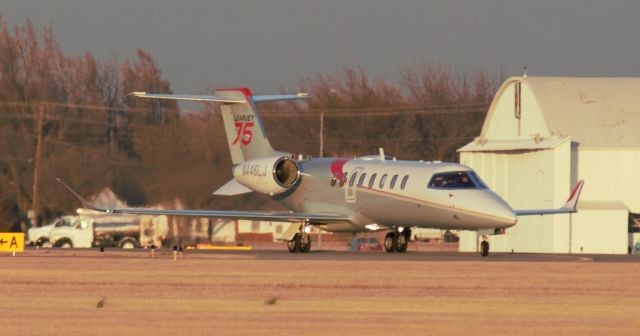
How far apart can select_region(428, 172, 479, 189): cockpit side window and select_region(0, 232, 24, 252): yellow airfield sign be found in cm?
1127

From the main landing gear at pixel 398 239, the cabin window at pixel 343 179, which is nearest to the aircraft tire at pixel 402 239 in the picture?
the main landing gear at pixel 398 239

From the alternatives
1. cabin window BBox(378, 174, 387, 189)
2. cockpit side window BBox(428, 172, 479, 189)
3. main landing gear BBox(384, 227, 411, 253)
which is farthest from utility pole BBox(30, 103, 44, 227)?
cockpit side window BBox(428, 172, 479, 189)

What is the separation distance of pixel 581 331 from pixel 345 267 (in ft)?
37.1

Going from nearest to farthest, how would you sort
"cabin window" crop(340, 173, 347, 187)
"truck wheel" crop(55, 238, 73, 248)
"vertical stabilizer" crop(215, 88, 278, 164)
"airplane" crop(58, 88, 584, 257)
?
"airplane" crop(58, 88, 584, 257)
"cabin window" crop(340, 173, 347, 187)
"vertical stabilizer" crop(215, 88, 278, 164)
"truck wheel" crop(55, 238, 73, 248)

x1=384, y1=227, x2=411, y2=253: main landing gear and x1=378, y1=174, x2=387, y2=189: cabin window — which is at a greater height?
x1=378, y1=174, x2=387, y2=189: cabin window

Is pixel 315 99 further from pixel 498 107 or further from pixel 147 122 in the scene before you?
pixel 498 107

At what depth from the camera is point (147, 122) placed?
70062 millimetres

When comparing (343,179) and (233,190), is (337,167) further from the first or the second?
(233,190)

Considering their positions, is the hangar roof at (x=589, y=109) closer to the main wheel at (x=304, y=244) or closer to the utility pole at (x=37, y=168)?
the main wheel at (x=304, y=244)

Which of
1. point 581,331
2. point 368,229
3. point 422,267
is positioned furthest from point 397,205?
point 581,331

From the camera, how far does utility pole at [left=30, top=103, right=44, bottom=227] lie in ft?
209

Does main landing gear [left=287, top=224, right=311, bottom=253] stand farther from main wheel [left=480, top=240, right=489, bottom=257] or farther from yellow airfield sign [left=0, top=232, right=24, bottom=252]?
yellow airfield sign [left=0, top=232, right=24, bottom=252]

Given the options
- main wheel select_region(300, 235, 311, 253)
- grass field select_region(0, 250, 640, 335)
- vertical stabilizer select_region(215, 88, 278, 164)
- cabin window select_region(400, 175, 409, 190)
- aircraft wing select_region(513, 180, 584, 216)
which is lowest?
grass field select_region(0, 250, 640, 335)

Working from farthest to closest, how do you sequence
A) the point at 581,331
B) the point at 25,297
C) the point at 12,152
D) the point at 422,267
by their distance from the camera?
the point at 12,152, the point at 422,267, the point at 25,297, the point at 581,331
